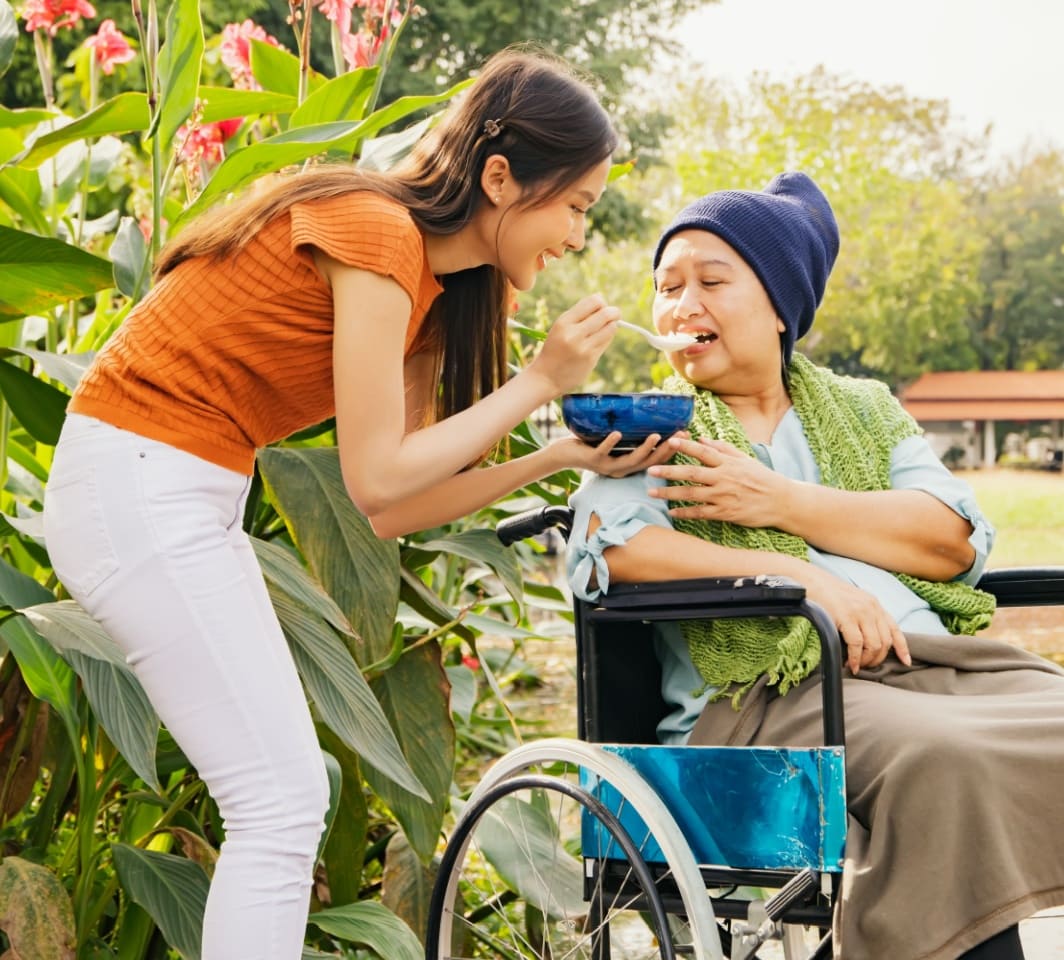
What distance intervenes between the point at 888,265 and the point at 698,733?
3964 centimetres

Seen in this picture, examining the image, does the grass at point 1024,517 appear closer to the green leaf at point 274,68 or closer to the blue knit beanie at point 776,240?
the green leaf at point 274,68

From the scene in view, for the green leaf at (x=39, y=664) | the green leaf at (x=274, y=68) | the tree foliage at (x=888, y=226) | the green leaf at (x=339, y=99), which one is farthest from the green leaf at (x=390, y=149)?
the tree foliage at (x=888, y=226)

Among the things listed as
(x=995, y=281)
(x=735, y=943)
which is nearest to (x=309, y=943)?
(x=735, y=943)

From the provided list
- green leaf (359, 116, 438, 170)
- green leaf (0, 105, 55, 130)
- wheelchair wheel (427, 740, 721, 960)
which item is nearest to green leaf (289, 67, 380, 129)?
green leaf (359, 116, 438, 170)

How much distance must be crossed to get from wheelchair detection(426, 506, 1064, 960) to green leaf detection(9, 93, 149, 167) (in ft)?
3.19

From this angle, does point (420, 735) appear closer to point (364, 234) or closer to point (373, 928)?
point (373, 928)

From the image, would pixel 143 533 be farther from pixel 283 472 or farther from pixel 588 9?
pixel 588 9

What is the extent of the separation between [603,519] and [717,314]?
1.34 feet

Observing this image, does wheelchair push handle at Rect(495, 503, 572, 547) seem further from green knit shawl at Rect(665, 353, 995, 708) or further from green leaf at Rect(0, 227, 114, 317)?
green leaf at Rect(0, 227, 114, 317)

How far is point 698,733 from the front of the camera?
6.82 feet

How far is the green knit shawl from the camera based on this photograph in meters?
2.04

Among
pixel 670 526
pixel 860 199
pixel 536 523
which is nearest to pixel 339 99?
pixel 536 523

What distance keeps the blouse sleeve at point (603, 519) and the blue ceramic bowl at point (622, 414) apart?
126mm

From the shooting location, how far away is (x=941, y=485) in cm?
230
